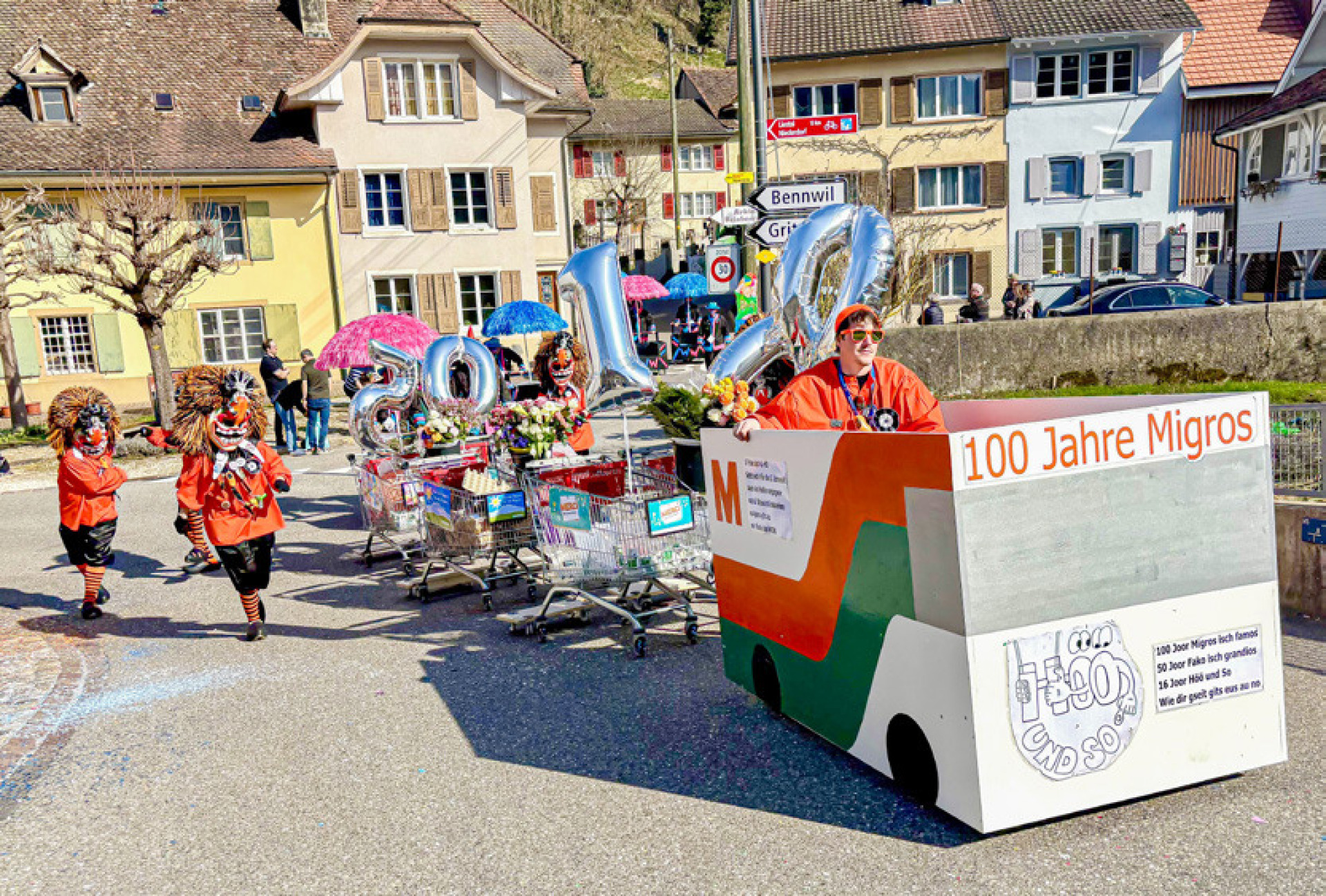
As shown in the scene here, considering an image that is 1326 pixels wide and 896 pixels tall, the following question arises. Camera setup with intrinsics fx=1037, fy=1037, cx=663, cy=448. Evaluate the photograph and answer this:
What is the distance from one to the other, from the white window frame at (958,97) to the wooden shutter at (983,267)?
14.9 ft

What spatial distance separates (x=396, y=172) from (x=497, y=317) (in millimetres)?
9202

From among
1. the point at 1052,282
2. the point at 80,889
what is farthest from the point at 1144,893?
the point at 1052,282

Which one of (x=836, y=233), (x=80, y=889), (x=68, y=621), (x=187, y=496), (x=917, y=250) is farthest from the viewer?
(x=917, y=250)

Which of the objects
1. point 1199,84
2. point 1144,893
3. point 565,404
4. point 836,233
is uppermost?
point 1199,84

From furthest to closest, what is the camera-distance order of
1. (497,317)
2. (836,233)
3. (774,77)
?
1. (774,77)
2. (497,317)
3. (836,233)

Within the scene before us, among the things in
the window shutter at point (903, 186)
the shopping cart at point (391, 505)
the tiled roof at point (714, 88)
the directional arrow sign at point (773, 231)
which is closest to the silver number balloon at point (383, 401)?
the shopping cart at point (391, 505)

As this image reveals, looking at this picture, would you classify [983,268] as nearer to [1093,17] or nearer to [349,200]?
[1093,17]

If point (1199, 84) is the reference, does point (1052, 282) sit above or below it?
below

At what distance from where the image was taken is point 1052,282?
34344 millimetres

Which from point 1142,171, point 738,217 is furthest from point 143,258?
point 1142,171

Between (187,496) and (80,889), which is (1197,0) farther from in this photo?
(80,889)

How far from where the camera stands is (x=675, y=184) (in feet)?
144

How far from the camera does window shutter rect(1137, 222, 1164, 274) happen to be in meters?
33.9

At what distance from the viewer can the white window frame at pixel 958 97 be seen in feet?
112
